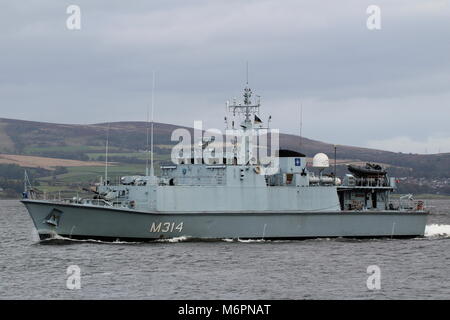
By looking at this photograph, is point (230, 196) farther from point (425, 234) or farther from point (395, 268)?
point (425, 234)

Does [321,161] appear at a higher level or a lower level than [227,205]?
higher

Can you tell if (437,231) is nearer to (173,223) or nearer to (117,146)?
(173,223)

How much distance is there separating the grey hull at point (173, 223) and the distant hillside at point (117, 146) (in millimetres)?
72377

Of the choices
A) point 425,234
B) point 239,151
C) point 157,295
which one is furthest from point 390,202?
point 157,295

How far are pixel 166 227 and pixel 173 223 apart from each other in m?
0.35

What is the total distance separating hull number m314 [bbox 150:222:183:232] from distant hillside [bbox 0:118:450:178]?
243 ft

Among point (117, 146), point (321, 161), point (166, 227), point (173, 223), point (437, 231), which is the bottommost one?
point (437, 231)

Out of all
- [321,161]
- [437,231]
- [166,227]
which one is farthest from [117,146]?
[166,227]

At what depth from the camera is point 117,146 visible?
146625 mm

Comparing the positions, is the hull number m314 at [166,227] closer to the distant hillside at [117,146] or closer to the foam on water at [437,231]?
the foam on water at [437,231]

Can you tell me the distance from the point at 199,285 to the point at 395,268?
849 cm

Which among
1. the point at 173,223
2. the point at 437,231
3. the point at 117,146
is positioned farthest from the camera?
the point at 117,146

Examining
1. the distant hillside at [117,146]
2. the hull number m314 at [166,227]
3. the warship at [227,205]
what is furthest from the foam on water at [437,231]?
the distant hillside at [117,146]

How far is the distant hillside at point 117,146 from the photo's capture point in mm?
129250
